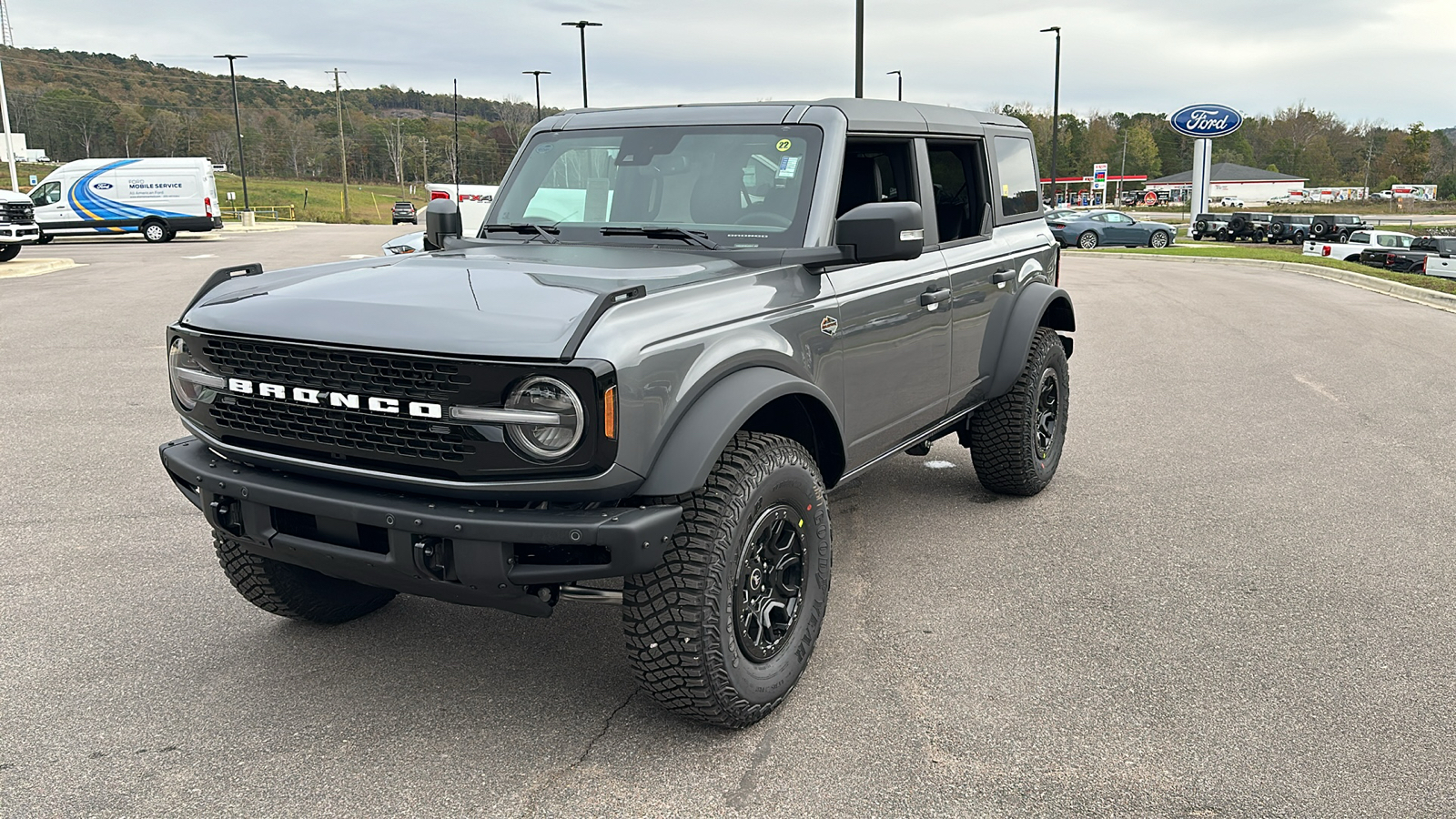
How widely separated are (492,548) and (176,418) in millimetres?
6203

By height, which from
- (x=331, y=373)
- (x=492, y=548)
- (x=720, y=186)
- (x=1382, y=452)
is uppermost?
(x=720, y=186)

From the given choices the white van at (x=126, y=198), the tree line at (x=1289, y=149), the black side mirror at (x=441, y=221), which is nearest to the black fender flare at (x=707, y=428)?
the black side mirror at (x=441, y=221)

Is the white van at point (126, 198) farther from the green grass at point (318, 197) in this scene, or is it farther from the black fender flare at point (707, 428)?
the black fender flare at point (707, 428)

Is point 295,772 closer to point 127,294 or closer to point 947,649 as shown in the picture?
point 947,649

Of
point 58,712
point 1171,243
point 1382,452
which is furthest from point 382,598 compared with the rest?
point 1171,243

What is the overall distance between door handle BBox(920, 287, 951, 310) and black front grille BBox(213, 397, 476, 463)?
2.33 m

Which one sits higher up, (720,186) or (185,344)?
(720,186)

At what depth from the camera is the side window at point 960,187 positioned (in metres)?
5.25

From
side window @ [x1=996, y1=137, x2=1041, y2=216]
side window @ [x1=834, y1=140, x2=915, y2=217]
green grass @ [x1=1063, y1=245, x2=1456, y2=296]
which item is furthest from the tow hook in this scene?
green grass @ [x1=1063, y1=245, x2=1456, y2=296]

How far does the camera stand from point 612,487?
3.03 m

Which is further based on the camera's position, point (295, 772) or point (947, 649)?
point (947, 649)

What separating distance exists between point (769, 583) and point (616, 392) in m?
1.04

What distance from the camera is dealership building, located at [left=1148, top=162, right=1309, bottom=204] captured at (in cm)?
10462

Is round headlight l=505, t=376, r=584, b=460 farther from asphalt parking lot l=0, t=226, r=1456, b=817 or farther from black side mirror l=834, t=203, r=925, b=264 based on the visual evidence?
black side mirror l=834, t=203, r=925, b=264
